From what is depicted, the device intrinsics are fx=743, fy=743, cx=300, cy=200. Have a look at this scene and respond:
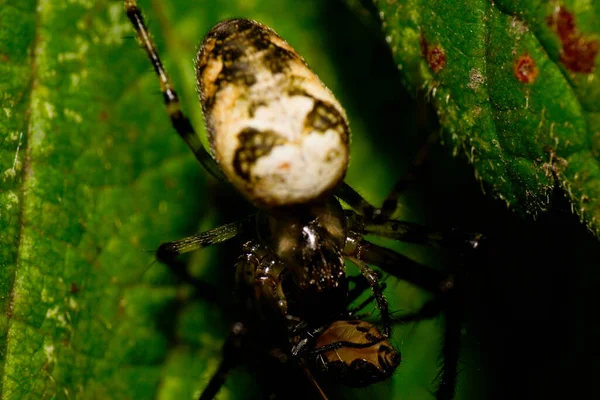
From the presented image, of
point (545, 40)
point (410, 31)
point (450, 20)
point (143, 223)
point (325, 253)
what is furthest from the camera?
point (143, 223)

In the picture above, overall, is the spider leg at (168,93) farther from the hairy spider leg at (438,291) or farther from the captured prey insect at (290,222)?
the hairy spider leg at (438,291)

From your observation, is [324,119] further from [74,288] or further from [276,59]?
[74,288]

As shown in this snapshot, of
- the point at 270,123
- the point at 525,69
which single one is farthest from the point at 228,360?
the point at 525,69

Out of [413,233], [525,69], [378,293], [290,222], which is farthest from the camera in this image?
[413,233]

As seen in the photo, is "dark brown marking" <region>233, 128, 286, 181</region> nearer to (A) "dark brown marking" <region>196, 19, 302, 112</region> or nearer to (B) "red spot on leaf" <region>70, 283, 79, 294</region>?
(A) "dark brown marking" <region>196, 19, 302, 112</region>

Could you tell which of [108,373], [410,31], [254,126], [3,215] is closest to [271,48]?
[254,126]

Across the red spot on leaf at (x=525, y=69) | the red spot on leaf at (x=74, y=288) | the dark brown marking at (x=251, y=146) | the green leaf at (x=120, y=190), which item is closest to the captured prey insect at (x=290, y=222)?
the dark brown marking at (x=251, y=146)

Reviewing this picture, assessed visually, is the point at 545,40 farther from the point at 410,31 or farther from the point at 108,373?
the point at 108,373
